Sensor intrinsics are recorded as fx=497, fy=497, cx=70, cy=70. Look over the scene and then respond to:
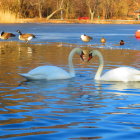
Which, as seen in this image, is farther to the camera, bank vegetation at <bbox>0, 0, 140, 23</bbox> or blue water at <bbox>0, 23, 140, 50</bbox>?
bank vegetation at <bbox>0, 0, 140, 23</bbox>

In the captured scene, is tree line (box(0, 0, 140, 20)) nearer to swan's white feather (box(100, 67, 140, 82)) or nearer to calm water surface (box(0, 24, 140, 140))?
swan's white feather (box(100, 67, 140, 82))

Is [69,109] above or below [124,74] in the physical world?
below

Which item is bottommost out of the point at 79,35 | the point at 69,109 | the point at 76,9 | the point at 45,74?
the point at 79,35

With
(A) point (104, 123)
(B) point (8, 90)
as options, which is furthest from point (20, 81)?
(A) point (104, 123)

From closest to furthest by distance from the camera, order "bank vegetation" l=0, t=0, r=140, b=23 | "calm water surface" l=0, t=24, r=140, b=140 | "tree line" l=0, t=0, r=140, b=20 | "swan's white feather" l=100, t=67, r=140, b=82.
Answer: "calm water surface" l=0, t=24, r=140, b=140 → "swan's white feather" l=100, t=67, r=140, b=82 → "bank vegetation" l=0, t=0, r=140, b=23 → "tree line" l=0, t=0, r=140, b=20

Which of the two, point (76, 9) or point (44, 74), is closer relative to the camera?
point (44, 74)

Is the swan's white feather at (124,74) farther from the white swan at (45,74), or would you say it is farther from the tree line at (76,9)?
the tree line at (76,9)

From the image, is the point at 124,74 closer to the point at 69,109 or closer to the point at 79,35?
the point at 69,109

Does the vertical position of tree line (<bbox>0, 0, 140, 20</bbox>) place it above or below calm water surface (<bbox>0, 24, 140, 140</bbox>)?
above

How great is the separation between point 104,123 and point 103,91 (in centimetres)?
327

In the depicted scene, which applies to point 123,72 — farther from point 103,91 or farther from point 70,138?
point 70,138

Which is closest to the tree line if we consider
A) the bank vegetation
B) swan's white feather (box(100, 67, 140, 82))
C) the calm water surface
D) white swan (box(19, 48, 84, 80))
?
the bank vegetation

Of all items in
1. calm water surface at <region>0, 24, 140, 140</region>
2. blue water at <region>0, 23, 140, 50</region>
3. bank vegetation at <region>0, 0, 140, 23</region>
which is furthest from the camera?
bank vegetation at <region>0, 0, 140, 23</region>

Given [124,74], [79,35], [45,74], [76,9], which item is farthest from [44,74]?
[76,9]
